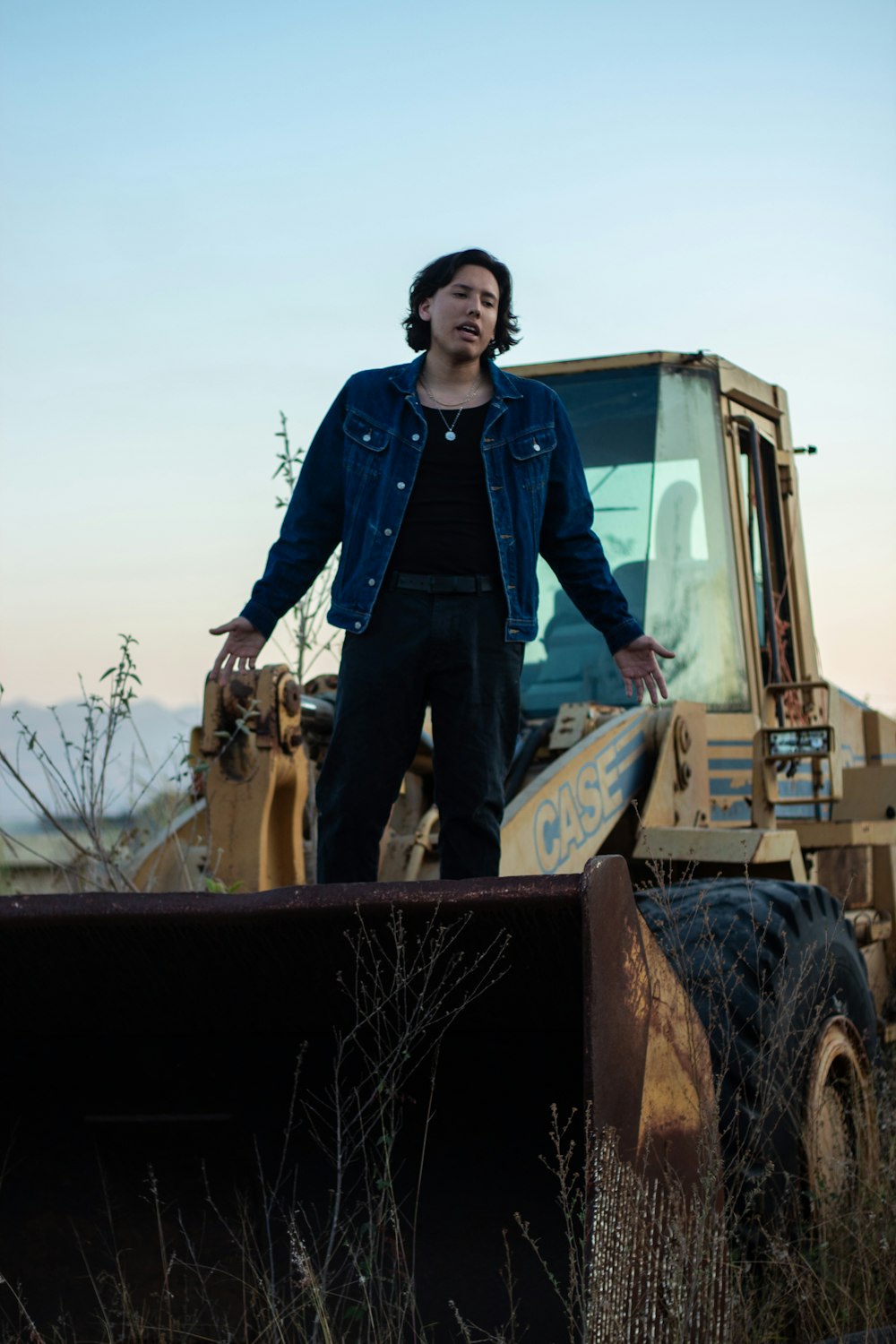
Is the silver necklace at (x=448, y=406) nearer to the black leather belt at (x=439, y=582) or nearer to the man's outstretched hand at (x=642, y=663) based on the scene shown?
the black leather belt at (x=439, y=582)

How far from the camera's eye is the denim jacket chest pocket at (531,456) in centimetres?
370

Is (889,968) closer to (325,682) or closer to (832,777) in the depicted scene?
(832,777)

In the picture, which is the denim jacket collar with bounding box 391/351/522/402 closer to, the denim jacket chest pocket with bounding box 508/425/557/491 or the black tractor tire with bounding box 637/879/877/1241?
the denim jacket chest pocket with bounding box 508/425/557/491

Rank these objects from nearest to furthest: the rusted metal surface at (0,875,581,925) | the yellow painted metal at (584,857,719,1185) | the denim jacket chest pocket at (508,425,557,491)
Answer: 1. the yellow painted metal at (584,857,719,1185)
2. the rusted metal surface at (0,875,581,925)
3. the denim jacket chest pocket at (508,425,557,491)

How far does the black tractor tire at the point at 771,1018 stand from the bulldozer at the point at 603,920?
0.01 m

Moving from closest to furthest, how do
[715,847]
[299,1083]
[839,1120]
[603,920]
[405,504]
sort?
1. [603,920]
2. [299,1083]
3. [405,504]
4. [839,1120]
5. [715,847]

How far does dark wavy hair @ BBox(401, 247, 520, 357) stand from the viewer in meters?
3.74

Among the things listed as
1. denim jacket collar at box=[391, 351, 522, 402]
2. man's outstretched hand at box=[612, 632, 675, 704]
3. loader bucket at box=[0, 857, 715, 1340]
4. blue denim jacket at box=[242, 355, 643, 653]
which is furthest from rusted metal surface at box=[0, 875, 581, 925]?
denim jacket collar at box=[391, 351, 522, 402]

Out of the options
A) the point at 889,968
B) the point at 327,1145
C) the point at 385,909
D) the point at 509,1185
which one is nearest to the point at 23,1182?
the point at 327,1145

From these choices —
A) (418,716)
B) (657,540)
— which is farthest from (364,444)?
(657,540)

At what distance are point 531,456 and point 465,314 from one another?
36 cm

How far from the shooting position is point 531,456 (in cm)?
371

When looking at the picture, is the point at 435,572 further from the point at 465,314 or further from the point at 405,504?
the point at 465,314

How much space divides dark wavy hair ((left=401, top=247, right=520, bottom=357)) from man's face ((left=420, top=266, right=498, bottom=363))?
0.09 feet
